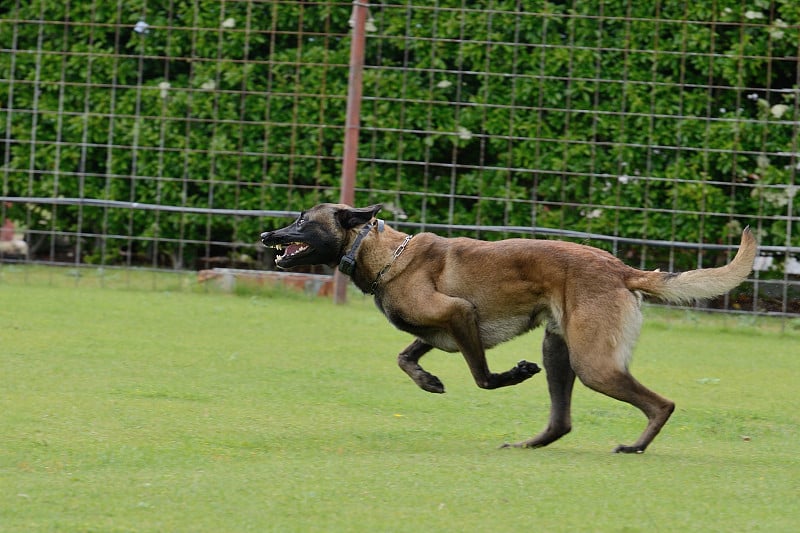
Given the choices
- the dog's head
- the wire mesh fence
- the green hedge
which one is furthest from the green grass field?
the green hedge

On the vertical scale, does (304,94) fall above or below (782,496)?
above

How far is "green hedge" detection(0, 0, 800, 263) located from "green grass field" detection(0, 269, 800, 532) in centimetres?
211

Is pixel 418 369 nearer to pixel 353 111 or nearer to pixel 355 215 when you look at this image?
pixel 355 215

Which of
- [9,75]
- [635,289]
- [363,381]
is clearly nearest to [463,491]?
[635,289]

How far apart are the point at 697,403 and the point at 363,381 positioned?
2.28 metres

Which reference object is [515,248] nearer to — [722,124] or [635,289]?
[635,289]

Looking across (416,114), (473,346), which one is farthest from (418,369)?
(416,114)

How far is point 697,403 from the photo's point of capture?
870 cm

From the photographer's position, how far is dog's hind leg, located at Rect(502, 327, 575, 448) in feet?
23.1

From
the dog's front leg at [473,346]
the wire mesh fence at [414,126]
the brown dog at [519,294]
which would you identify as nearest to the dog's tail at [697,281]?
the brown dog at [519,294]

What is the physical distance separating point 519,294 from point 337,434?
1255 millimetres

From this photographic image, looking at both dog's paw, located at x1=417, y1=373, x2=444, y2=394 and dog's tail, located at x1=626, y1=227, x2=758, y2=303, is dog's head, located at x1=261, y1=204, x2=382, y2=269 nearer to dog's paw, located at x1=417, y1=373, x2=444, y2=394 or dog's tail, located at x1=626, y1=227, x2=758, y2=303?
dog's paw, located at x1=417, y1=373, x2=444, y2=394

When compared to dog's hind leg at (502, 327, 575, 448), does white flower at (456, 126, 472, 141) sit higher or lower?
higher

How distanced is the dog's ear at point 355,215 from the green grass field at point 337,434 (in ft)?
3.78
